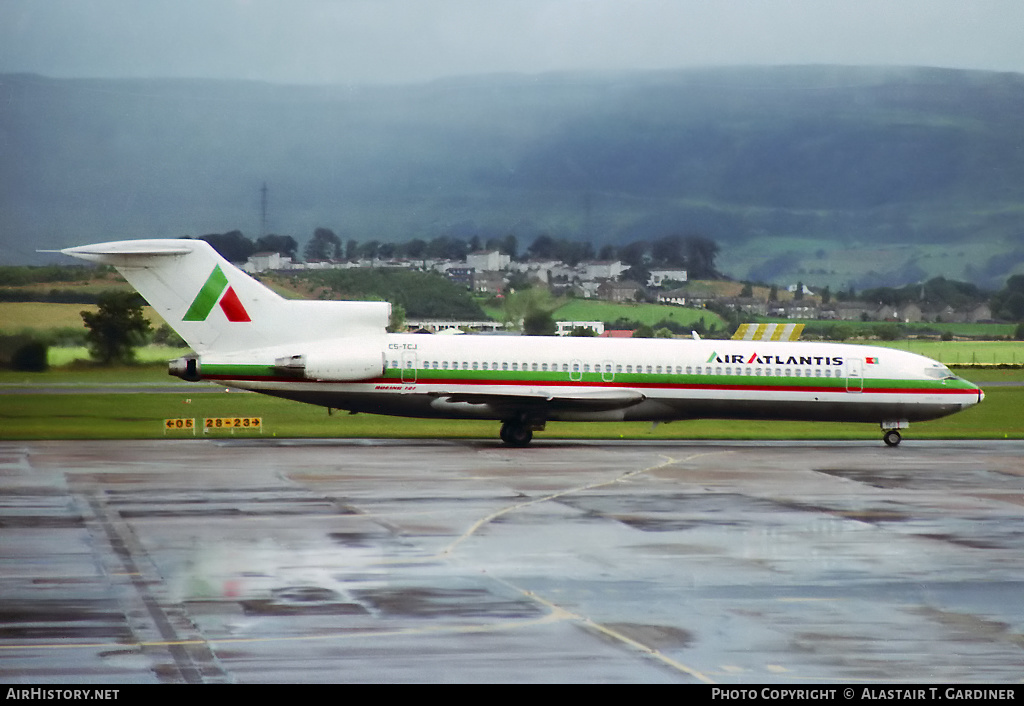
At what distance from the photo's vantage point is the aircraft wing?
122 ft

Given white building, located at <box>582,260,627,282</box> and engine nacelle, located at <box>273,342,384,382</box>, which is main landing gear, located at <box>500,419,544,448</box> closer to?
engine nacelle, located at <box>273,342,384,382</box>

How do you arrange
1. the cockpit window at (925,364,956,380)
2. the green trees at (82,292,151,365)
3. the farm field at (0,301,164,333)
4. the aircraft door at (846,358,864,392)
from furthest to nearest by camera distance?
the green trees at (82,292,151,365), the farm field at (0,301,164,333), the cockpit window at (925,364,956,380), the aircraft door at (846,358,864,392)

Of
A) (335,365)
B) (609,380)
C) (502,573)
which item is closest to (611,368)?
(609,380)

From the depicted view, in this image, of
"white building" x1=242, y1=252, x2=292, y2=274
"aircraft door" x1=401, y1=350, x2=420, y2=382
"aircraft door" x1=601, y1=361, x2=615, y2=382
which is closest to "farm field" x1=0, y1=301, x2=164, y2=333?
"aircraft door" x1=401, y1=350, x2=420, y2=382

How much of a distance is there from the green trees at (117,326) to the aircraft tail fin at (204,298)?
13.2m

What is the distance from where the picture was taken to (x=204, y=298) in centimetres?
3722

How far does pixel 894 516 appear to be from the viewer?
23.4m

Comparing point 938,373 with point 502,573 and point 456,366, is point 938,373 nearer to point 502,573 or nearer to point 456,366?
point 456,366

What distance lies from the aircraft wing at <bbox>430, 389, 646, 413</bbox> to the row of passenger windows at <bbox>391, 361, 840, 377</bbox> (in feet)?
2.42

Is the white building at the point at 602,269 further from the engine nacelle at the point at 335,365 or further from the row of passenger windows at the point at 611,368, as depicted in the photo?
the engine nacelle at the point at 335,365

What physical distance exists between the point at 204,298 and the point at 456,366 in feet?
26.7

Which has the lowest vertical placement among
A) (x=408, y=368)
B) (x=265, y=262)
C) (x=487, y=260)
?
(x=408, y=368)

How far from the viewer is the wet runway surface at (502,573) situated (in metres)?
12.6
